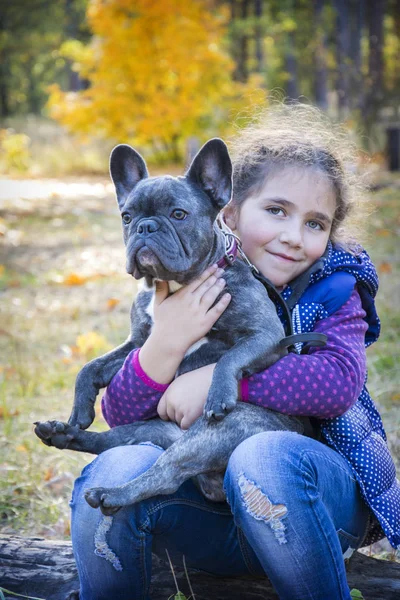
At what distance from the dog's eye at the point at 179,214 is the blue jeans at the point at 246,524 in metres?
0.81

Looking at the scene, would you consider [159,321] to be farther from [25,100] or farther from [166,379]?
[25,100]

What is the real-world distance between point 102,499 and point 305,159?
1.52m

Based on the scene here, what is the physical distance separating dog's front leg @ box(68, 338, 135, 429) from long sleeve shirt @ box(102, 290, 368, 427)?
20cm

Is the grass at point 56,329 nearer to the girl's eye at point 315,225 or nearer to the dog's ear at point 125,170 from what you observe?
the girl's eye at point 315,225

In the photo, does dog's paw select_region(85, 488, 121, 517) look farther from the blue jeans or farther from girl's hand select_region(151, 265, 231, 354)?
girl's hand select_region(151, 265, 231, 354)

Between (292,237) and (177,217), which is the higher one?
(177,217)

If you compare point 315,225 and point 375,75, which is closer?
point 315,225

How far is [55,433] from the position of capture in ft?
7.82

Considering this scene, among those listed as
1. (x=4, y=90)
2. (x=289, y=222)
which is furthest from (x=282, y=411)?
(x=4, y=90)

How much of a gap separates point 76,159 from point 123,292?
1215cm

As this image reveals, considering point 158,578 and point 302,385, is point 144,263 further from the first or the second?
point 158,578

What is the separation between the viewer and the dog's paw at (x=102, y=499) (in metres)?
2.07

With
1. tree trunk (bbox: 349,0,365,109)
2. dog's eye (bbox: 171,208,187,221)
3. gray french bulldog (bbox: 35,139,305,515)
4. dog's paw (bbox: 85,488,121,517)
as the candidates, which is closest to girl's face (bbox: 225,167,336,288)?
gray french bulldog (bbox: 35,139,305,515)

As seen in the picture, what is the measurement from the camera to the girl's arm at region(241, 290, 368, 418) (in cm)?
226
